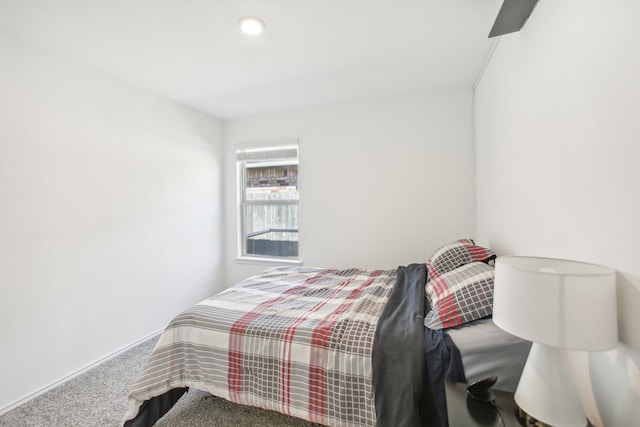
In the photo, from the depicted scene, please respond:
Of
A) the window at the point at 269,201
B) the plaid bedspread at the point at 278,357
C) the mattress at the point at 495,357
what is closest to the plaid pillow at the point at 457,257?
the plaid bedspread at the point at 278,357

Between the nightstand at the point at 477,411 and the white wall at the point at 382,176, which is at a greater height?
the white wall at the point at 382,176

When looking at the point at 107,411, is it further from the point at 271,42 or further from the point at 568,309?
the point at 271,42

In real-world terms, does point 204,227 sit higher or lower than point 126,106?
lower

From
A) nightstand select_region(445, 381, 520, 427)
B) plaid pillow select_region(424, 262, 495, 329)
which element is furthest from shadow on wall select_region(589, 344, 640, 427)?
plaid pillow select_region(424, 262, 495, 329)

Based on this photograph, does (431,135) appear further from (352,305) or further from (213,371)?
(213,371)

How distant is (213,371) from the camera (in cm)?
164

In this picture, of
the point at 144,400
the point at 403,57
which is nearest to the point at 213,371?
the point at 144,400

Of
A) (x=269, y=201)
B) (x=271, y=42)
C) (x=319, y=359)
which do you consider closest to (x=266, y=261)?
(x=269, y=201)

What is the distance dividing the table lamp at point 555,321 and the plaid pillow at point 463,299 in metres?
0.46

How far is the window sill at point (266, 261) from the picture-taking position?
370 centimetres

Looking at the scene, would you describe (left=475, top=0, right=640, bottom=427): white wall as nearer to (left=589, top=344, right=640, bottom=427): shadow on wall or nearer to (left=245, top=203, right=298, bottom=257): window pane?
(left=589, top=344, right=640, bottom=427): shadow on wall

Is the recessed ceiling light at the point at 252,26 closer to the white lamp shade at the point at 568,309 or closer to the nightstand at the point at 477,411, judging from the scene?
the white lamp shade at the point at 568,309

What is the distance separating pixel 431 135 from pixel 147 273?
3.36m

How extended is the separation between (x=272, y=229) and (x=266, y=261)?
1.50 ft
